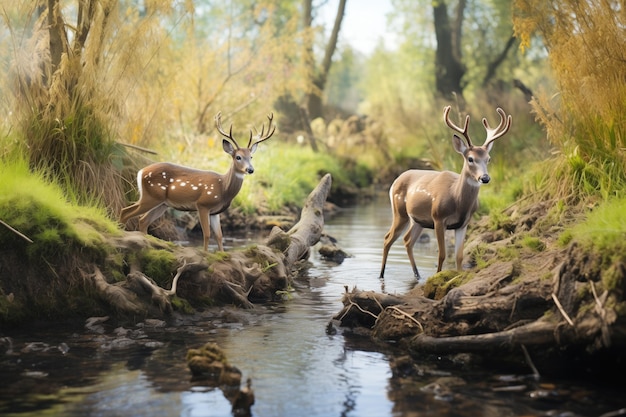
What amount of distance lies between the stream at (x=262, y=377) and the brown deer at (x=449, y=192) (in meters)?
1.76

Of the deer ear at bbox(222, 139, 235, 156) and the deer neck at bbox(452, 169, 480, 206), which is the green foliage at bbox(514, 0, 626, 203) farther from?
the deer ear at bbox(222, 139, 235, 156)

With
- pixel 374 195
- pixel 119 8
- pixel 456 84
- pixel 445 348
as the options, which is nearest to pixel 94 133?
pixel 119 8

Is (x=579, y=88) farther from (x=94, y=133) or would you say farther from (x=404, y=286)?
(x=94, y=133)

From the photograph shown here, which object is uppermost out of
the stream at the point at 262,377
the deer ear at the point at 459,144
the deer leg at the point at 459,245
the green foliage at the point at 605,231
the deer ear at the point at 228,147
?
the deer ear at the point at 459,144

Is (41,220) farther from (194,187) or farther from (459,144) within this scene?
(459,144)

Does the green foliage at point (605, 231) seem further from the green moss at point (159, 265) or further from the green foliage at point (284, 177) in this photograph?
the green foliage at point (284, 177)

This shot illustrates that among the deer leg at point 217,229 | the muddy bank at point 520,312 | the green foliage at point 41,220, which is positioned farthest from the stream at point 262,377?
the deer leg at point 217,229

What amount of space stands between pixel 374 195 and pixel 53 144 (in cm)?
1586

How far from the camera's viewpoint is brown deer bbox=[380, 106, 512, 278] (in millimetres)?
9000

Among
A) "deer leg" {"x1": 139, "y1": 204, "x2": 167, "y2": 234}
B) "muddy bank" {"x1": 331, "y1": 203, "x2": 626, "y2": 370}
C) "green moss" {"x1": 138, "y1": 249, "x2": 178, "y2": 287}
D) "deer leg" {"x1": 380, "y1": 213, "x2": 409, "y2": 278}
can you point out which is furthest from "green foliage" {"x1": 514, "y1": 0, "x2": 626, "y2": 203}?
"deer leg" {"x1": 139, "y1": 204, "x2": 167, "y2": 234}

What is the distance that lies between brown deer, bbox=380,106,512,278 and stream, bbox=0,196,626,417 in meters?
1.76

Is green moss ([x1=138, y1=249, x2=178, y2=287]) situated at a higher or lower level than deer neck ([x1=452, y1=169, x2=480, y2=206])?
lower

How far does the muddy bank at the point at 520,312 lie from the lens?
20.1 ft

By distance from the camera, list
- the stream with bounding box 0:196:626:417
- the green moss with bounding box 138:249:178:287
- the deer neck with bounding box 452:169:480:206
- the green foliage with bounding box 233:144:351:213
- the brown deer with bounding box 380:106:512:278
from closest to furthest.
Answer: the stream with bounding box 0:196:626:417 < the green moss with bounding box 138:249:178:287 < the brown deer with bounding box 380:106:512:278 < the deer neck with bounding box 452:169:480:206 < the green foliage with bounding box 233:144:351:213
